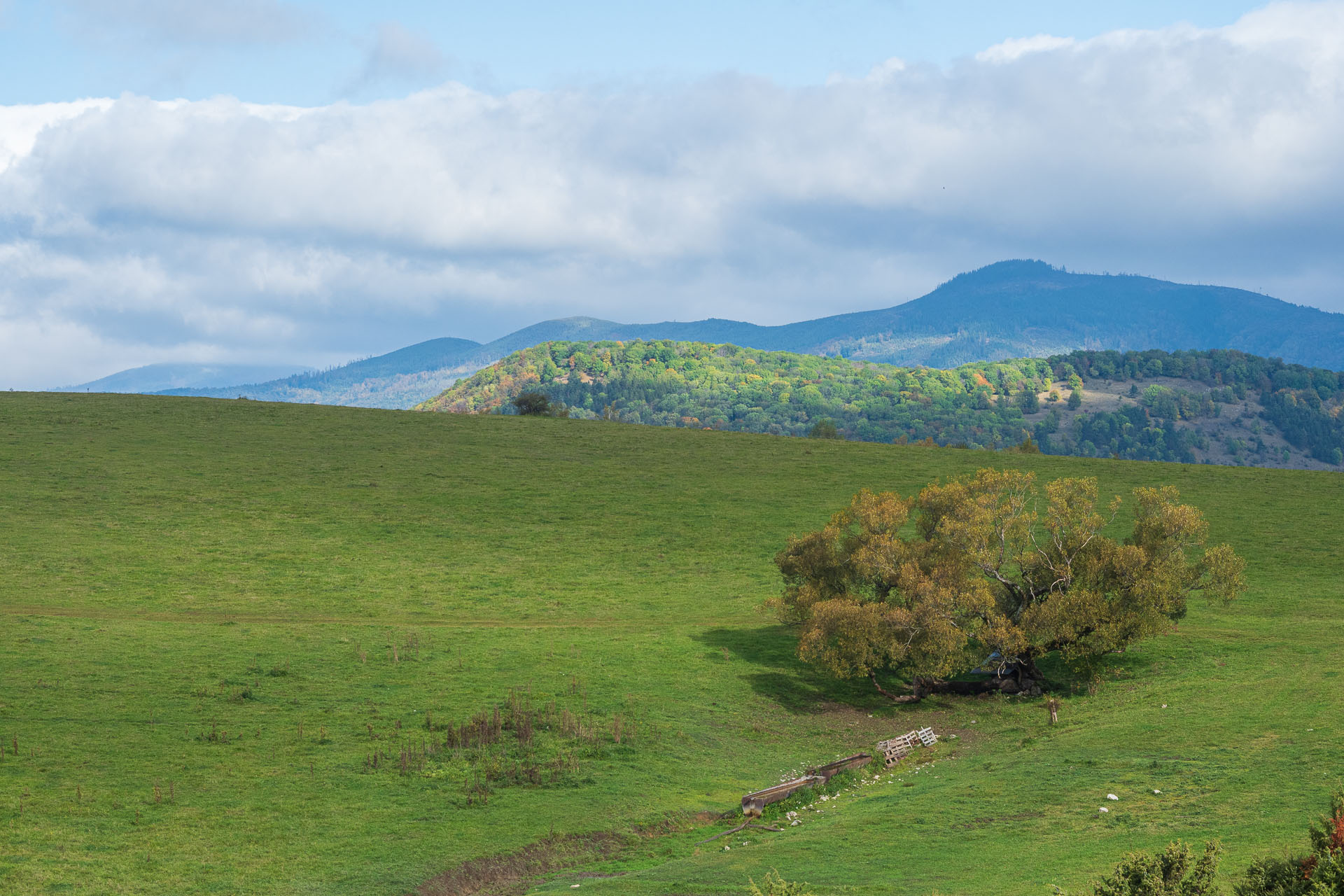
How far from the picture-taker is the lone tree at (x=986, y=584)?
36.0 metres

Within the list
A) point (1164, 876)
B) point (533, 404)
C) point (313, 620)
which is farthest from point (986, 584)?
point (533, 404)

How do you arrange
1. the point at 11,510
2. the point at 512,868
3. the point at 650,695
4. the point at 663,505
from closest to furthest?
the point at 512,868, the point at 650,695, the point at 11,510, the point at 663,505

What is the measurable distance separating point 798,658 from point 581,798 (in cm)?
1696

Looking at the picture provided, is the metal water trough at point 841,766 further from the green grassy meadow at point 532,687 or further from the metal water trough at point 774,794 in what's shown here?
the green grassy meadow at point 532,687

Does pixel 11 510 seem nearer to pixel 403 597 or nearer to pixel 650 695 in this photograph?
pixel 403 597

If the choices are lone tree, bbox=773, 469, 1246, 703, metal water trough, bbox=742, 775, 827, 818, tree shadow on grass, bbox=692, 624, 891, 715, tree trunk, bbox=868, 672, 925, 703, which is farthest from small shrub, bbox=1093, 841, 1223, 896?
tree trunk, bbox=868, 672, 925, 703

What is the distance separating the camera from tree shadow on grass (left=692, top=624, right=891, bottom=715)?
36.9 metres

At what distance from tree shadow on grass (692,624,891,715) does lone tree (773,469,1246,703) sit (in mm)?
953

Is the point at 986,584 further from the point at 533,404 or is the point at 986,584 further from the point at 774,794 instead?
the point at 533,404

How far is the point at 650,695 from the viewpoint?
34.8 m

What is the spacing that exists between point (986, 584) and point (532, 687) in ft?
56.2

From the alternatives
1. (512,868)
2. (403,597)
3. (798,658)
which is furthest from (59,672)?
(798,658)

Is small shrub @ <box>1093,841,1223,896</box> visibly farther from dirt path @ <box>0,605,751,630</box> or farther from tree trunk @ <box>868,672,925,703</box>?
dirt path @ <box>0,605,751,630</box>

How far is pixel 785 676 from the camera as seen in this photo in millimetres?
38812
